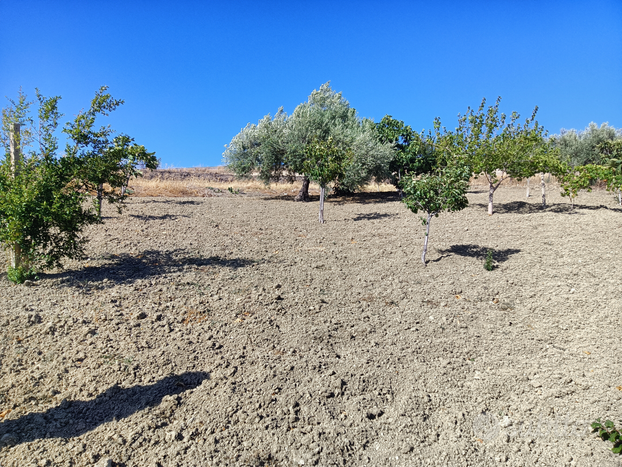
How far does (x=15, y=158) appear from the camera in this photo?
7730 millimetres

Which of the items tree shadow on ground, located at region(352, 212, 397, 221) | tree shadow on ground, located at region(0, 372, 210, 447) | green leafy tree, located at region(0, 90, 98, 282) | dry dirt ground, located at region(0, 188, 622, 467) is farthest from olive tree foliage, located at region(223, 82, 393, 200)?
tree shadow on ground, located at region(0, 372, 210, 447)

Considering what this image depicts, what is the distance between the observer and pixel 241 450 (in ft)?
14.0

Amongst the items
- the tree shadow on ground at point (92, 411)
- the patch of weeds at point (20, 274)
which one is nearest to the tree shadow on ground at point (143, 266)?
the patch of weeds at point (20, 274)

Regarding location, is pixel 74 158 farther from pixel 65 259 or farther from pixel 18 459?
pixel 18 459

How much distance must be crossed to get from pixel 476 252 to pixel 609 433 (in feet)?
23.3

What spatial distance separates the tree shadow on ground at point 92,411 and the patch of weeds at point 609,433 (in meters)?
4.73

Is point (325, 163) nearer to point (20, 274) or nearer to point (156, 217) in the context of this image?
point (156, 217)

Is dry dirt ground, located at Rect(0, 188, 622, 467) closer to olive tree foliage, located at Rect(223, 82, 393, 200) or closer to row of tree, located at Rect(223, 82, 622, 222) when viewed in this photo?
row of tree, located at Rect(223, 82, 622, 222)

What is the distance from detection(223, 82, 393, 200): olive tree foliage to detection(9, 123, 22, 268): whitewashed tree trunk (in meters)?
15.7

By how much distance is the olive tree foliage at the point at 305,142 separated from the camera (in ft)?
76.0

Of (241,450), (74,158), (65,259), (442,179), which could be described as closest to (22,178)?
(74,158)

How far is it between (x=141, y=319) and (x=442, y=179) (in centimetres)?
751

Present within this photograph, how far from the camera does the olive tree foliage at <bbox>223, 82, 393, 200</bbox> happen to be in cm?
2316

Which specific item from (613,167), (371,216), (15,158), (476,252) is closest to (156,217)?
(15,158)
